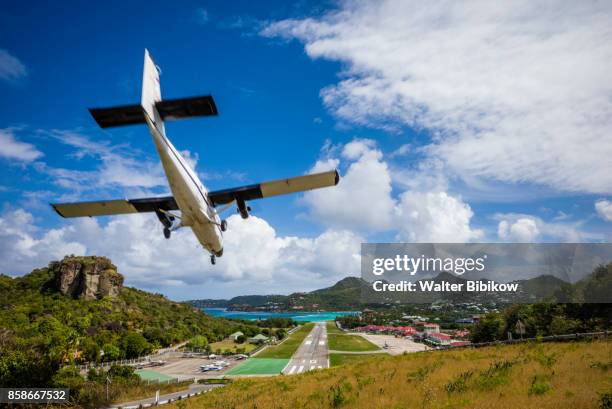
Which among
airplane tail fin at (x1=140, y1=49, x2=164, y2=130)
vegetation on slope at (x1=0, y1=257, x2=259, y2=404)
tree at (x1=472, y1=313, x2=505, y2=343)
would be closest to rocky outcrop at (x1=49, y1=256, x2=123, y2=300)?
vegetation on slope at (x1=0, y1=257, x2=259, y2=404)

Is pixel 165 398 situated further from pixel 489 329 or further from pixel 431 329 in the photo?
pixel 431 329

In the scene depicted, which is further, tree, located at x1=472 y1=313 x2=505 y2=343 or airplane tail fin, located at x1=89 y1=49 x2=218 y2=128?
tree, located at x1=472 y1=313 x2=505 y2=343

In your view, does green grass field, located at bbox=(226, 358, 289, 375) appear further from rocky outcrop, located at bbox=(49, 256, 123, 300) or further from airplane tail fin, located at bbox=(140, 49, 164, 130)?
airplane tail fin, located at bbox=(140, 49, 164, 130)

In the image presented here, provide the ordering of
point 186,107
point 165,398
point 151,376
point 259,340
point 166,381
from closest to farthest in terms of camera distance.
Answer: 1. point 186,107
2. point 165,398
3. point 166,381
4. point 151,376
5. point 259,340

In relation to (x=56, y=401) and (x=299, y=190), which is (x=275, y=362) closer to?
(x=56, y=401)

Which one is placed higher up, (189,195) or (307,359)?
(189,195)

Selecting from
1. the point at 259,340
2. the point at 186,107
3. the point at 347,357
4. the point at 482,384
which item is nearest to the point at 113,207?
the point at 186,107

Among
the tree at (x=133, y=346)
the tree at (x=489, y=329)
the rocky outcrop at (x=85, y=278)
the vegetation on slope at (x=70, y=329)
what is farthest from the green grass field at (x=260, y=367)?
the rocky outcrop at (x=85, y=278)
